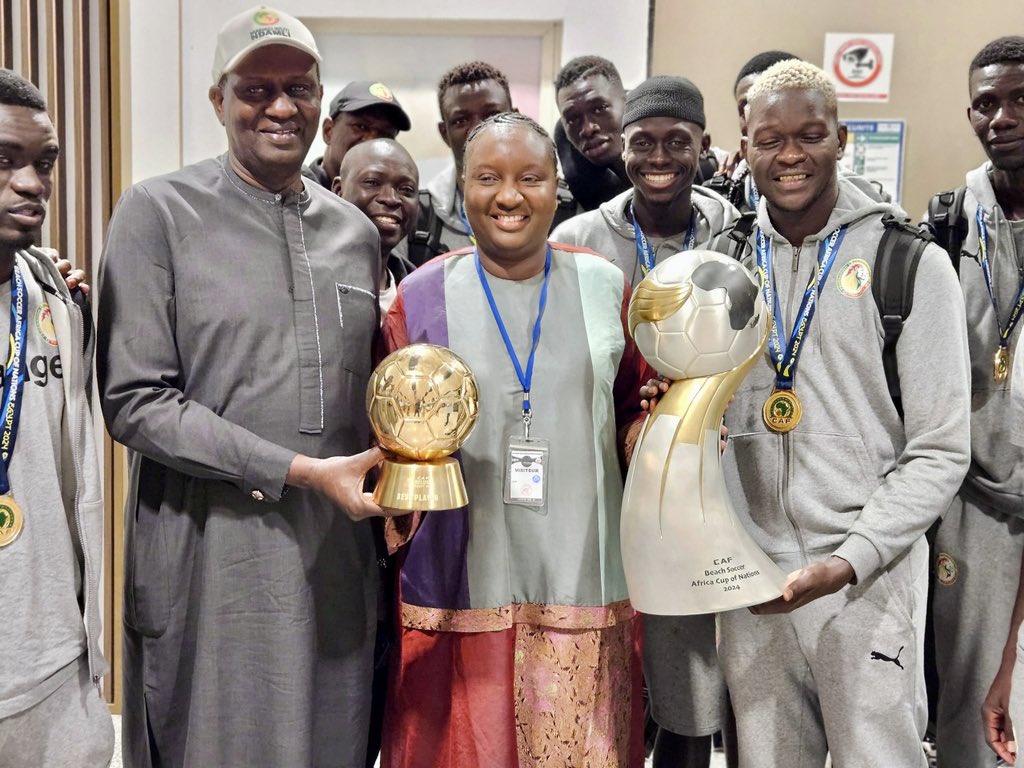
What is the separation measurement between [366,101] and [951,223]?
1.83 m

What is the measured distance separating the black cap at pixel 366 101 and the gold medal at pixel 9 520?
1900mm

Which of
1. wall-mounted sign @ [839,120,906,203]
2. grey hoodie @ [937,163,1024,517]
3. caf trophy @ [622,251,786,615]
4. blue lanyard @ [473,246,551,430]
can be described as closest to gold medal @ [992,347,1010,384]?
grey hoodie @ [937,163,1024,517]

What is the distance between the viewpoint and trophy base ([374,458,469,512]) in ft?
5.38

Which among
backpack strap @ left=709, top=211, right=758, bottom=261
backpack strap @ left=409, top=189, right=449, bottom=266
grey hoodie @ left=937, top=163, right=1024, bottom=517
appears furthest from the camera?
backpack strap @ left=409, top=189, right=449, bottom=266

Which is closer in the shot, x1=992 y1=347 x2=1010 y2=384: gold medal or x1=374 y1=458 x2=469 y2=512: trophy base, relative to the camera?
x1=374 y1=458 x2=469 y2=512: trophy base

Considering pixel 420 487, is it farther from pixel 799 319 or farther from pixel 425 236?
pixel 425 236

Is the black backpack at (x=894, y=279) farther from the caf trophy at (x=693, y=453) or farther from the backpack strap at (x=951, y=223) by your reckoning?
the backpack strap at (x=951, y=223)

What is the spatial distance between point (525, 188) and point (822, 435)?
2.54ft

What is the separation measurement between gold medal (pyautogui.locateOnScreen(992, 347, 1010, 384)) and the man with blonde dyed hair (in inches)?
25.2

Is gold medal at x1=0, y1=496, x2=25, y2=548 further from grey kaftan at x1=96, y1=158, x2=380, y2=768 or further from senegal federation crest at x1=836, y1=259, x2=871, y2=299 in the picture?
senegal federation crest at x1=836, y1=259, x2=871, y2=299

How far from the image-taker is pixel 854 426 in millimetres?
1949

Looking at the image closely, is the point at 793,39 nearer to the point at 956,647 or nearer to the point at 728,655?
the point at 956,647

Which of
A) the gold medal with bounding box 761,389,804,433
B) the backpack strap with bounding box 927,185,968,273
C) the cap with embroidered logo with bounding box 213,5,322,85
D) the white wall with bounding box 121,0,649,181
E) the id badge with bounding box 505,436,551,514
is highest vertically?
the white wall with bounding box 121,0,649,181

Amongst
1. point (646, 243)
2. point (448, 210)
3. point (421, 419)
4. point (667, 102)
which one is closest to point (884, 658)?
point (421, 419)
